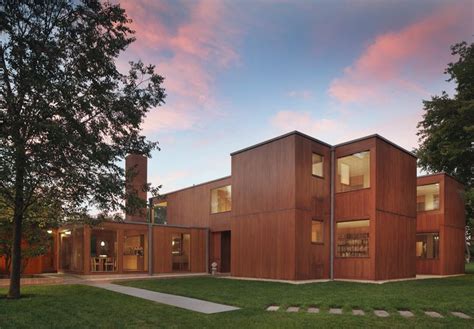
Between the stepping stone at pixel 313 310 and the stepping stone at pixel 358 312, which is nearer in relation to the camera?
the stepping stone at pixel 358 312

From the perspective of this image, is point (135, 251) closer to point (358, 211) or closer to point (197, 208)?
point (197, 208)

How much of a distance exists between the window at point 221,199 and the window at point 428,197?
30.3 feet

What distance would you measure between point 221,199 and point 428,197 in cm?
1018

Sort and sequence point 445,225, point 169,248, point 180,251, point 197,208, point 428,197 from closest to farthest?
point 445,225, point 169,248, point 428,197, point 180,251, point 197,208

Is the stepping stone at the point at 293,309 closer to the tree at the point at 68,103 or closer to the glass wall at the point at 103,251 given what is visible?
the tree at the point at 68,103

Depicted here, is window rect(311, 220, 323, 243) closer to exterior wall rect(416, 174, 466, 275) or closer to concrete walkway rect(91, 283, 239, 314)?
concrete walkway rect(91, 283, 239, 314)

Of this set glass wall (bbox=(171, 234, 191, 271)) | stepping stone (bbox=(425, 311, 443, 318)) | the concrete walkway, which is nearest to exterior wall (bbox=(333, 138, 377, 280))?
stepping stone (bbox=(425, 311, 443, 318))

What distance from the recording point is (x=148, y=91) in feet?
35.3

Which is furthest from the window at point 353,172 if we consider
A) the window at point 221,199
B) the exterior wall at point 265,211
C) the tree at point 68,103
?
the tree at point 68,103

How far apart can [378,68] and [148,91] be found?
897cm

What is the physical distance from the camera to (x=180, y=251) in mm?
20328

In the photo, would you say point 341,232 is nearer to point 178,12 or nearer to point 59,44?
point 178,12

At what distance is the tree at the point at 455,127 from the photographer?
1875cm

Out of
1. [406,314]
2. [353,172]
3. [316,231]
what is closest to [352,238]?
[316,231]
